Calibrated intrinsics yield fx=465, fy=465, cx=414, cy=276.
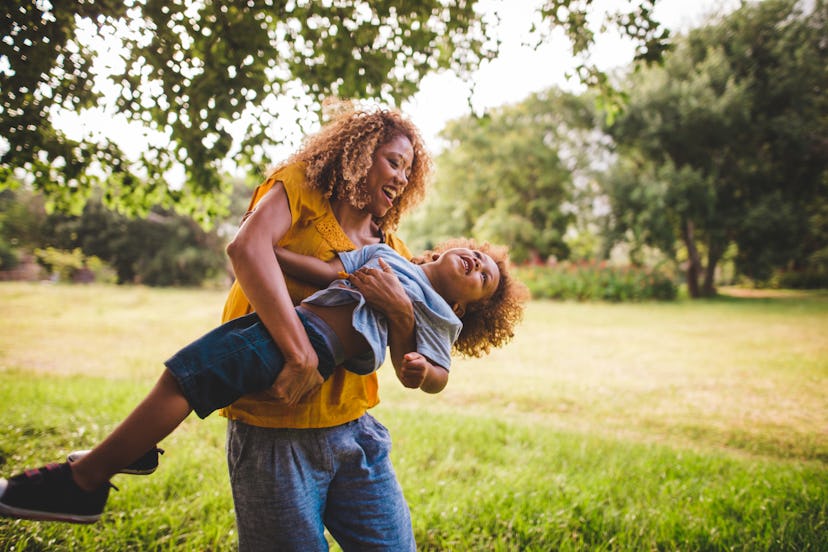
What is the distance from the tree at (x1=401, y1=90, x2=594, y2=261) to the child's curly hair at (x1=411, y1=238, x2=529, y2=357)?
77.1 feet

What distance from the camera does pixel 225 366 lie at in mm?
1438

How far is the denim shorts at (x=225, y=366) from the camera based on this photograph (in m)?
1.43

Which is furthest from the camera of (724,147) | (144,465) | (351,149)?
(724,147)

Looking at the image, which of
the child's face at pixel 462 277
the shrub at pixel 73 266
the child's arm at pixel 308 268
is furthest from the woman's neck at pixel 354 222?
the shrub at pixel 73 266

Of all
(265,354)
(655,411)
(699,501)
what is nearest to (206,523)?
(265,354)

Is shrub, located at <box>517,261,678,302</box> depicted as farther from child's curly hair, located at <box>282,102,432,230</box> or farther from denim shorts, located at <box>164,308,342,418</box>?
denim shorts, located at <box>164,308,342,418</box>

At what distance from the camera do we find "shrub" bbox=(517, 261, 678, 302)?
1912 cm

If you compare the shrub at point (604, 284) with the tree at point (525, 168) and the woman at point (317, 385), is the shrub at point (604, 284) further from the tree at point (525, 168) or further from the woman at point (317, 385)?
the woman at point (317, 385)

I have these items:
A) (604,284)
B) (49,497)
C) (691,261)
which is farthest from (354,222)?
(691,261)

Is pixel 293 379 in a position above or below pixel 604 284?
above

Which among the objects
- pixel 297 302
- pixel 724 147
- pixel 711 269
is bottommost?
pixel 297 302

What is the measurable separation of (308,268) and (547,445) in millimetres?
3722

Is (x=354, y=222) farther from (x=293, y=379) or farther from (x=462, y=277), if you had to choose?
(x=293, y=379)

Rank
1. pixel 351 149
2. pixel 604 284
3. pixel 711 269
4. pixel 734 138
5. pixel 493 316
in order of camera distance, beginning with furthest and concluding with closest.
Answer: pixel 711 269, pixel 734 138, pixel 604 284, pixel 493 316, pixel 351 149
